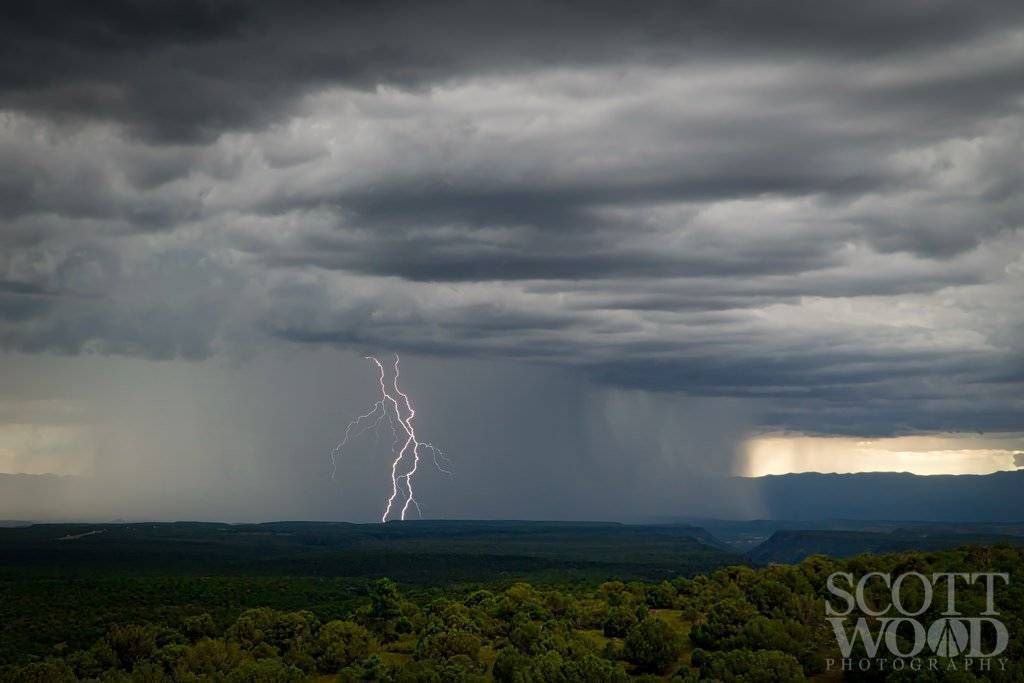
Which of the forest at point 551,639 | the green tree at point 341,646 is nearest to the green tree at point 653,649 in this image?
the forest at point 551,639

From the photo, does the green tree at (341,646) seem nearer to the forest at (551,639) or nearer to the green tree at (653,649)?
the forest at (551,639)

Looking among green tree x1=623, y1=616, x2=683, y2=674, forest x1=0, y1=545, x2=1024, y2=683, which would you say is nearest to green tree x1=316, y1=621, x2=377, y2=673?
forest x1=0, y1=545, x2=1024, y2=683

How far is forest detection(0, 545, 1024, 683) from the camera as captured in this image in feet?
243

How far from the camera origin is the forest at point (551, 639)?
74.2 metres

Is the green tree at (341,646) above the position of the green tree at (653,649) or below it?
below

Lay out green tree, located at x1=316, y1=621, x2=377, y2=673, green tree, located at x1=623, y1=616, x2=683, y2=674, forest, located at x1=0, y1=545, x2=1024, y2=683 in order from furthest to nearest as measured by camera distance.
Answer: green tree, located at x1=316, y1=621, x2=377, y2=673
green tree, located at x1=623, y1=616, x2=683, y2=674
forest, located at x1=0, y1=545, x2=1024, y2=683

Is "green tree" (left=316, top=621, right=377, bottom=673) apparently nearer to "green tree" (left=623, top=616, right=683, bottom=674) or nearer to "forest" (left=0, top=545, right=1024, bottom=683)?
"forest" (left=0, top=545, right=1024, bottom=683)

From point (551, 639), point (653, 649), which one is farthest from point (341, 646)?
point (653, 649)

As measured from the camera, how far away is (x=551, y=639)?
277ft

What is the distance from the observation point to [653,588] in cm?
11175

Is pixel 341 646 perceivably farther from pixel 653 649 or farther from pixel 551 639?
pixel 653 649

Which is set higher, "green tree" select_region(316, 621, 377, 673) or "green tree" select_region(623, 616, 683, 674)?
"green tree" select_region(623, 616, 683, 674)

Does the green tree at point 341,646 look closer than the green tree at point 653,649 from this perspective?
No

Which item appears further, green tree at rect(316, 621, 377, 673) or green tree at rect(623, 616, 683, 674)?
green tree at rect(316, 621, 377, 673)
